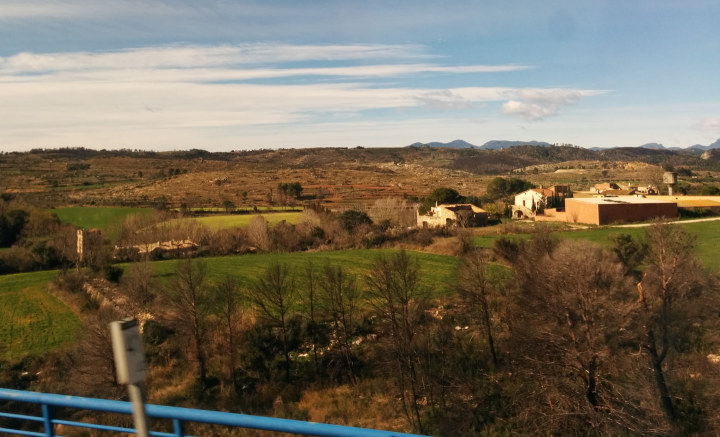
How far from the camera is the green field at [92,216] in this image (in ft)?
127

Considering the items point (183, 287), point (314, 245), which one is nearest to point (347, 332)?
point (183, 287)

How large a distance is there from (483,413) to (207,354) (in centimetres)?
981

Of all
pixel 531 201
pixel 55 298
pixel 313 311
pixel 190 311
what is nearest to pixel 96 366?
pixel 190 311

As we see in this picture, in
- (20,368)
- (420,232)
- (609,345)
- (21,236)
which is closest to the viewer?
(609,345)

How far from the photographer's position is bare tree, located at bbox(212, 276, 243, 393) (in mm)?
18359

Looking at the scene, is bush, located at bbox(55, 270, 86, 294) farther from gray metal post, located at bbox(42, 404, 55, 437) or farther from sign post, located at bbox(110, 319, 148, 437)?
sign post, located at bbox(110, 319, 148, 437)

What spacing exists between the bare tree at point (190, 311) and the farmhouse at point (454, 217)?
2215cm

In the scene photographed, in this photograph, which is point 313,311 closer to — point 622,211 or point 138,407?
point 138,407

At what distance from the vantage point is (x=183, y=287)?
19203 millimetres

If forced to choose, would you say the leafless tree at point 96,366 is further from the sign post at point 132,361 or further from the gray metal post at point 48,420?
the sign post at point 132,361

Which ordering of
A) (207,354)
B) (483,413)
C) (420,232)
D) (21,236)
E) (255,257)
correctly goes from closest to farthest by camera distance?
1. (483,413)
2. (207,354)
3. (255,257)
4. (420,232)
5. (21,236)

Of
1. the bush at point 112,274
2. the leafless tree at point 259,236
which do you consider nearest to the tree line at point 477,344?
the bush at point 112,274

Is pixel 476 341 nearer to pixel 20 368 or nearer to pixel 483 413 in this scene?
pixel 483 413

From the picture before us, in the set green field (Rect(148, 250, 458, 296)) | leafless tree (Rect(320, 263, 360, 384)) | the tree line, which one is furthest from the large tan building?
leafless tree (Rect(320, 263, 360, 384))
